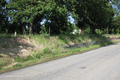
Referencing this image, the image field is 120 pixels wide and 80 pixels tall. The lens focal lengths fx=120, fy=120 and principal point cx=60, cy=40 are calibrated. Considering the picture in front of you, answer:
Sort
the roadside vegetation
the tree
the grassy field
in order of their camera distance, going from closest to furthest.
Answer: the grassy field < the roadside vegetation < the tree

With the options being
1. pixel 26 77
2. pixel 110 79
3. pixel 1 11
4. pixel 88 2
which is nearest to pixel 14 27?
pixel 1 11

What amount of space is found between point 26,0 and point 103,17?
1417cm

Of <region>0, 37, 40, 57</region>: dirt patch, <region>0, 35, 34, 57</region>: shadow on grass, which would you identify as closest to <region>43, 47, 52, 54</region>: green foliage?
<region>0, 37, 40, 57</region>: dirt patch

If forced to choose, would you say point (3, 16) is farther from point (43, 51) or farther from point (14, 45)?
point (43, 51)

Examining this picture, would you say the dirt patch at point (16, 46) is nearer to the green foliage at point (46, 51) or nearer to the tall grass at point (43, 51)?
the tall grass at point (43, 51)

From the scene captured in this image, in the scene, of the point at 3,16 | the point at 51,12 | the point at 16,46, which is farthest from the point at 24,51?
the point at 3,16

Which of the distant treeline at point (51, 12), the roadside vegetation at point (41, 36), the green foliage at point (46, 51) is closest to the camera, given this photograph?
the roadside vegetation at point (41, 36)

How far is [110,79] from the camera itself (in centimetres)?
491

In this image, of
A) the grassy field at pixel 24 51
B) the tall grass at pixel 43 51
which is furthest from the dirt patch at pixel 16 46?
the tall grass at pixel 43 51

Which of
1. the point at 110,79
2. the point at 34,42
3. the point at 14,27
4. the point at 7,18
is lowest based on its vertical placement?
the point at 110,79

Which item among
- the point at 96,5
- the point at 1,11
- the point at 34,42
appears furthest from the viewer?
the point at 1,11

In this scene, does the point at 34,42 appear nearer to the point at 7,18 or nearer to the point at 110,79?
the point at 110,79

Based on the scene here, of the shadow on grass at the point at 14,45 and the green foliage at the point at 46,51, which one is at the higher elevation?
the shadow on grass at the point at 14,45

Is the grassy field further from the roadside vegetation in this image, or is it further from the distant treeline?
the distant treeline
